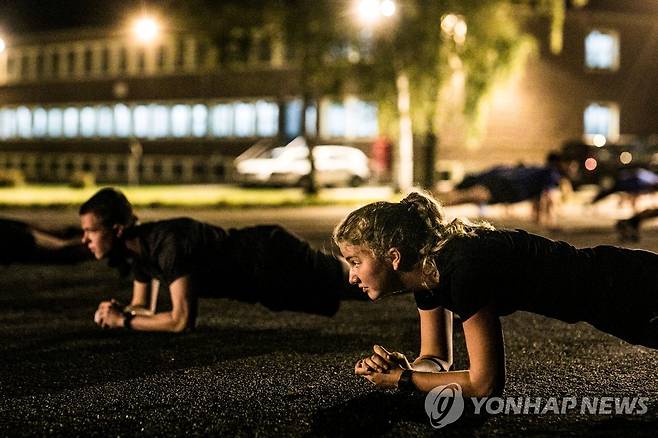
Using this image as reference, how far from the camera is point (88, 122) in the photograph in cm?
5206

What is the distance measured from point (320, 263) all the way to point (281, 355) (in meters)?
0.67

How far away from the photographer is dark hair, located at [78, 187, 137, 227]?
6.24m

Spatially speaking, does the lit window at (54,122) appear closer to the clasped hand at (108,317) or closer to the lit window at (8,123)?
the lit window at (8,123)

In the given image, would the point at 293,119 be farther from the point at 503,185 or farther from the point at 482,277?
the point at 482,277

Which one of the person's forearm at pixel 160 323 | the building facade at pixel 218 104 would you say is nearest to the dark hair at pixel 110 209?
the person's forearm at pixel 160 323

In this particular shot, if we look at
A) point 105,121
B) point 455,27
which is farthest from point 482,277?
point 105,121

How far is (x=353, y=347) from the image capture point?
6.88m

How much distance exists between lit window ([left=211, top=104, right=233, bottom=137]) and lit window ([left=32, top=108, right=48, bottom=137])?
34.7 feet

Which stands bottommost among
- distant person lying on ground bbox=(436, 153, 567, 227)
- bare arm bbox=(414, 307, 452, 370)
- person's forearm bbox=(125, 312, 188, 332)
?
→ person's forearm bbox=(125, 312, 188, 332)

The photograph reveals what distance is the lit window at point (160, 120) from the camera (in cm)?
4950

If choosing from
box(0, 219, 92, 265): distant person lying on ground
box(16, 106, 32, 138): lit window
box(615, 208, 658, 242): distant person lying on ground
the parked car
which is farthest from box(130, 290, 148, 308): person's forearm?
box(16, 106, 32, 138): lit window

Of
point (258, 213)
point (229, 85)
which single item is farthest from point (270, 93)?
point (258, 213)

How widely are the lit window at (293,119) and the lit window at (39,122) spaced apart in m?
14.4

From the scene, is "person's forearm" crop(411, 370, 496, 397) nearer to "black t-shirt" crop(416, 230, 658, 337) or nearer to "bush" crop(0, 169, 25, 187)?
"black t-shirt" crop(416, 230, 658, 337)
